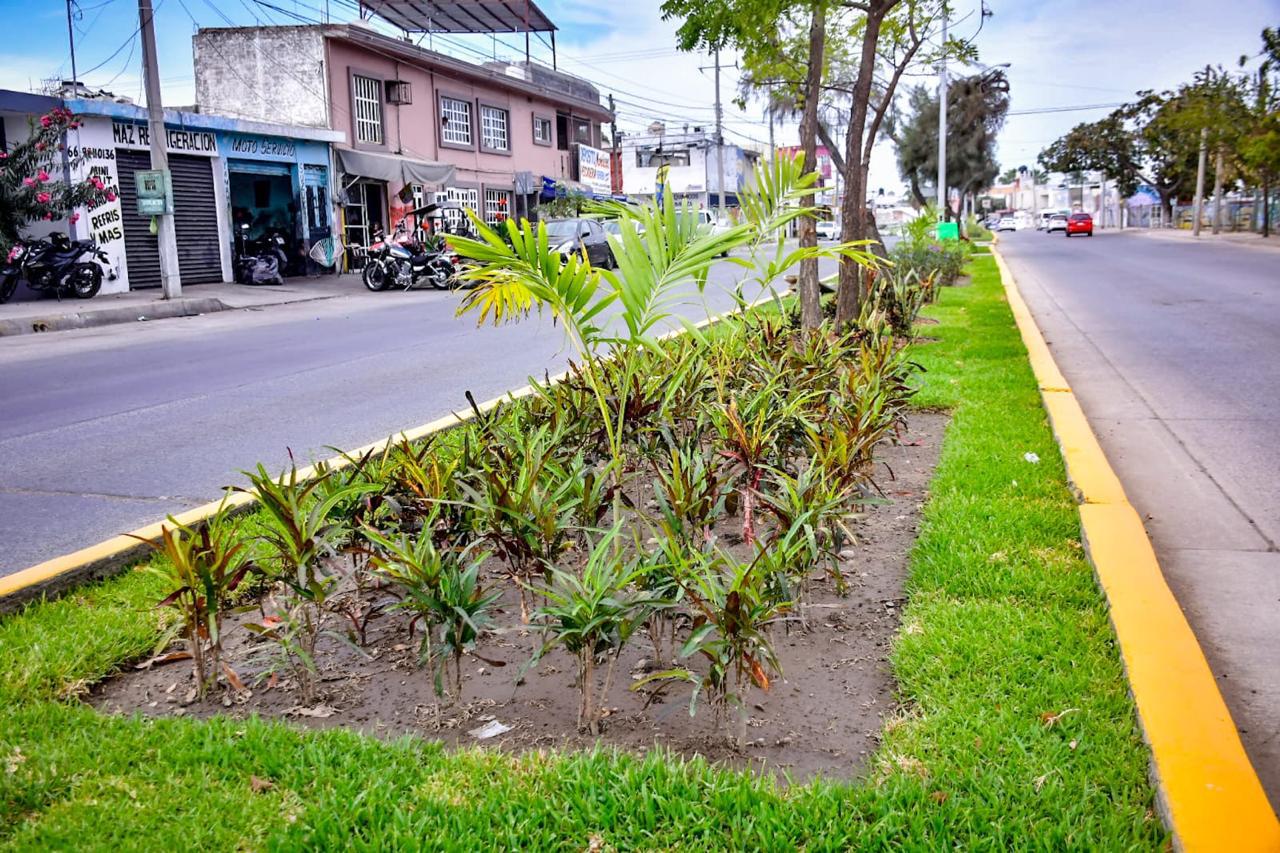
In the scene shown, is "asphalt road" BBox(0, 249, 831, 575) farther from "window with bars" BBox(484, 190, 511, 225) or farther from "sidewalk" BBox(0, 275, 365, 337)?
"window with bars" BBox(484, 190, 511, 225)

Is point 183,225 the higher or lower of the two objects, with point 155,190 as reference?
lower

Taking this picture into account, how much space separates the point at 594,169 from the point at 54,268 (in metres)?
26.8

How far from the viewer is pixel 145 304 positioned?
17656 mm

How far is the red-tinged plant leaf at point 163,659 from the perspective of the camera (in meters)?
3.39

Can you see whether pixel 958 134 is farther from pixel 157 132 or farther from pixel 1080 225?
pixel 157 132

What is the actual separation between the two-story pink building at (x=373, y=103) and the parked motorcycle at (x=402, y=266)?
16.2 ft

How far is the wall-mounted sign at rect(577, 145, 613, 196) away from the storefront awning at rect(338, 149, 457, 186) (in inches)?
491

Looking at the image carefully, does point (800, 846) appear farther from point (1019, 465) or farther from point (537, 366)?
point (537, 366)

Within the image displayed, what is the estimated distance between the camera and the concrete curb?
15.0 m

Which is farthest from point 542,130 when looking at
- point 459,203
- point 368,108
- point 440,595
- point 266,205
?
point 440,595

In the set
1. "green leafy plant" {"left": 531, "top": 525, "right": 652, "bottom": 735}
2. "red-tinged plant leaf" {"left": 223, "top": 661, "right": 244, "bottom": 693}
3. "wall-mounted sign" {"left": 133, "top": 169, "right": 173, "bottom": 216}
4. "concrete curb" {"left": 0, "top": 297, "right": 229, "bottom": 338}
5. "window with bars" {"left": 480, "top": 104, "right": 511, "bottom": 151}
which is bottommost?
"red-tinged plant leaf" {"left": 223, "top": 661, "right": 244, "bottom": 693}

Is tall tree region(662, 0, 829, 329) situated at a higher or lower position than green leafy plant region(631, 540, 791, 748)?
higher

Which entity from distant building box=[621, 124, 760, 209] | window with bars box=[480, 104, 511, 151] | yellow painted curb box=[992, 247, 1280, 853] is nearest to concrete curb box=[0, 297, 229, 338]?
yellow painted curb box=[992, 247, 1280, 853]

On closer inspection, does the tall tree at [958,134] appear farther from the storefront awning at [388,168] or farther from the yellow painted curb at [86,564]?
the yellow painted curb at [86,564]
